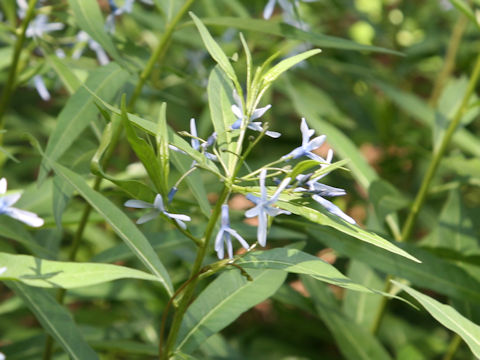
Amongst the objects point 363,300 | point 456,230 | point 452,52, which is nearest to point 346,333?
point 363,300

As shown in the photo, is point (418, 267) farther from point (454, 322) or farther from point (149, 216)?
point (149, 216)

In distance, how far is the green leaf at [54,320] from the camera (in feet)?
3.45

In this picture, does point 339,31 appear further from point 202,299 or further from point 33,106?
point 202,299

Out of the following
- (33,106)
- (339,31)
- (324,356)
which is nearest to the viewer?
(324,356)

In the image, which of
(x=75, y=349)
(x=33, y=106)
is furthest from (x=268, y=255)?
(x=33, y=106)

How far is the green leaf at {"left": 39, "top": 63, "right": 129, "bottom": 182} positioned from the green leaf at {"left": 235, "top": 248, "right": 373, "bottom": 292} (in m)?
0.43

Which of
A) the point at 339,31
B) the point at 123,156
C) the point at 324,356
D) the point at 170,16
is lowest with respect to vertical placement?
the point at 324,356

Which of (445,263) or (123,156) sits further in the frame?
(123,156)

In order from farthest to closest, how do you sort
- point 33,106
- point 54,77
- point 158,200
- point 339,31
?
point 339,31 < point 33,106 < point 54,77 < point 158,200

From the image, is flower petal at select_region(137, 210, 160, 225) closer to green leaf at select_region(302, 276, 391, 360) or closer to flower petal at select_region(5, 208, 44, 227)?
flower petal at select_region(5, 208, 44, 227)

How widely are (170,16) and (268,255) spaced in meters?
0.71

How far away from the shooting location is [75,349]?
1.06 metres

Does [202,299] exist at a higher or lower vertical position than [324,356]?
higher

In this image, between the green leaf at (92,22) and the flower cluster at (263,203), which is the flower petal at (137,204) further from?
the green leaf at (92,22)
